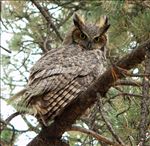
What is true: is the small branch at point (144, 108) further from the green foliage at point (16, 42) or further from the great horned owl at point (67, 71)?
the green foliage at point (16, 42)

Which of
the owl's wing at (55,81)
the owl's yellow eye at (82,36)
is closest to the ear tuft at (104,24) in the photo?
the owl's yellow eye at (82,36)

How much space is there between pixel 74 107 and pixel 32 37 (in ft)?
7.58

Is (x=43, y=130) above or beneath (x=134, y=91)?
beneath

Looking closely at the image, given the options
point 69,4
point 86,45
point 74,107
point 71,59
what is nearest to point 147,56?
point 74,107

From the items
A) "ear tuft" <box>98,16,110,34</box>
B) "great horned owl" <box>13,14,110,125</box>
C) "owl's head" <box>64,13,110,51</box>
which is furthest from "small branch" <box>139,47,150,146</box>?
"owl's head" <box>64,13,110,51</box>

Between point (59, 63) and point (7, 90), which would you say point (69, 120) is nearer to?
point (59, 63)

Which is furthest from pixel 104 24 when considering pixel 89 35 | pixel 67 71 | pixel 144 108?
A: pixel 144 108

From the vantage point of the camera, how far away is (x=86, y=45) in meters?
4.57

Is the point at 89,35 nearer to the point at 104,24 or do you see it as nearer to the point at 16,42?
the point at 104,24

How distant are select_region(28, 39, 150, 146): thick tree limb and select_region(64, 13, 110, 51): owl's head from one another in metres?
1.25

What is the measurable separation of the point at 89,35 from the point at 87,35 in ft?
0.06

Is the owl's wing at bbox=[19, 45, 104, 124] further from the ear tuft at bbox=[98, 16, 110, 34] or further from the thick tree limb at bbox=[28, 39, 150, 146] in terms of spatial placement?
the ear tuft at bbox=[98, 16, 110, 34]

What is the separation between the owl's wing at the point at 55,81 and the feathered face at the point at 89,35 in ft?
1.17

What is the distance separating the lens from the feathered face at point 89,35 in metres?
4.59
